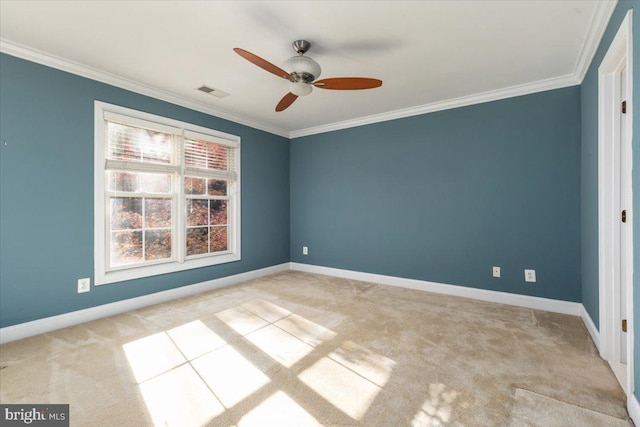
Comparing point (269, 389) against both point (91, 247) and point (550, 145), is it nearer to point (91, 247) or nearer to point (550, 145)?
point (91, 247)

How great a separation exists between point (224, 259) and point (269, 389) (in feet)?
8.68

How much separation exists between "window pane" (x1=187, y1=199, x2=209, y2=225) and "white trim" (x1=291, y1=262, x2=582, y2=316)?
2.03 metres

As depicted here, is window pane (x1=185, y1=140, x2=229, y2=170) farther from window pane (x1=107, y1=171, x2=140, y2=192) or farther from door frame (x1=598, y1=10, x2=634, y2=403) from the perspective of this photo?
door frame (x1=598, y1=10, x2=634, y2=403)

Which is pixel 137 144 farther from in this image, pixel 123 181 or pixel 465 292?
pixel 465 292

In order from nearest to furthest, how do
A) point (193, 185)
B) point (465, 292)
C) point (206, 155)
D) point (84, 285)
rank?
point (84, 285), point (465, 292), point (193, 185), point (206, 155)

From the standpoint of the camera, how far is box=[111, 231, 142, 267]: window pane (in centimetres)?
310

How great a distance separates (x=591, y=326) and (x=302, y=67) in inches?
135

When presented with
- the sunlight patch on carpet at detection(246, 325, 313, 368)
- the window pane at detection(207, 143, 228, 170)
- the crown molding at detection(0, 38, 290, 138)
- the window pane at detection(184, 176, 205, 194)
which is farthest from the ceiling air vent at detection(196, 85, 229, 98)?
the sunlight patch on carpet at detection(246, 325, 313, 368)

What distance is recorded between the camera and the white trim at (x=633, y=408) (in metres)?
1.44

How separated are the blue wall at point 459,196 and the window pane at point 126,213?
2669 mm

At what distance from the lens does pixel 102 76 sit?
9.60 feet

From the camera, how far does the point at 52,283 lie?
104 inches

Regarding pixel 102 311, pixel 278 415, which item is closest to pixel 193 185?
pixel 102 311

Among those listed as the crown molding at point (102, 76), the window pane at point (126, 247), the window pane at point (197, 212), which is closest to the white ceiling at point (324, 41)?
the crown molding at point (102, 76)
